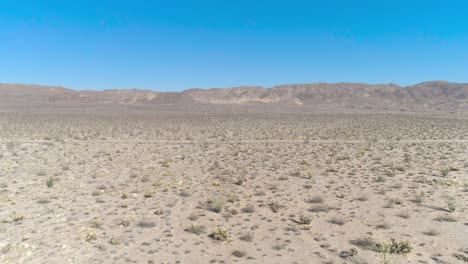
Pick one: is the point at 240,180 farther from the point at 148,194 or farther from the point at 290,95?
the point at 290,95

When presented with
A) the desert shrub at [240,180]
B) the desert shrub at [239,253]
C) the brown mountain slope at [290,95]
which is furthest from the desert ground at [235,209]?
the brown mountain slope at [290,95]

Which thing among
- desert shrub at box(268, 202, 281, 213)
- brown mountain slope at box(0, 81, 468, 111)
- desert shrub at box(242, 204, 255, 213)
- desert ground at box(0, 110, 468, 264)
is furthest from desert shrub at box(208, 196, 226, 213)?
brown mountain slope at box(0, 81, 468, 111)

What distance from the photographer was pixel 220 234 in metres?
7.77

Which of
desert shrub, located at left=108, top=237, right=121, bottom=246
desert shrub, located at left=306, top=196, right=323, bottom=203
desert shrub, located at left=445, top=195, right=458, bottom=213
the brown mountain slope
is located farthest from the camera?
the brown mountain slope

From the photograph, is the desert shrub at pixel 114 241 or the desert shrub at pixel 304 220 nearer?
the desert shrub at pixel 114 241

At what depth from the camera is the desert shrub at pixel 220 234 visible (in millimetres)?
7684

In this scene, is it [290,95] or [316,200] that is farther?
[290,95]

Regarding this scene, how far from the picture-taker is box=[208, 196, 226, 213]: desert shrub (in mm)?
9575

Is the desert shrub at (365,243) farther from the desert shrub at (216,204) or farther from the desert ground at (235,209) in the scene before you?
the desert shrub at (216,204)

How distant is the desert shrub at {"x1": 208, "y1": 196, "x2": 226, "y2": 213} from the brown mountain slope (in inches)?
4501

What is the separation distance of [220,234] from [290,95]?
145 m

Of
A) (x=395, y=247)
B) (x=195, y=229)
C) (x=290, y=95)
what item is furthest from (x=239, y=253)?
(x=290, y=95)

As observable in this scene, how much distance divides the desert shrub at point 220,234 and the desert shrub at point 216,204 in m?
1.58

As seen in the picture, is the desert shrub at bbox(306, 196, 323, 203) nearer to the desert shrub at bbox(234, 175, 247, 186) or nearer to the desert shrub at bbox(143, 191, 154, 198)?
the desert shrub at bbox(234, 175, 247, 186)
